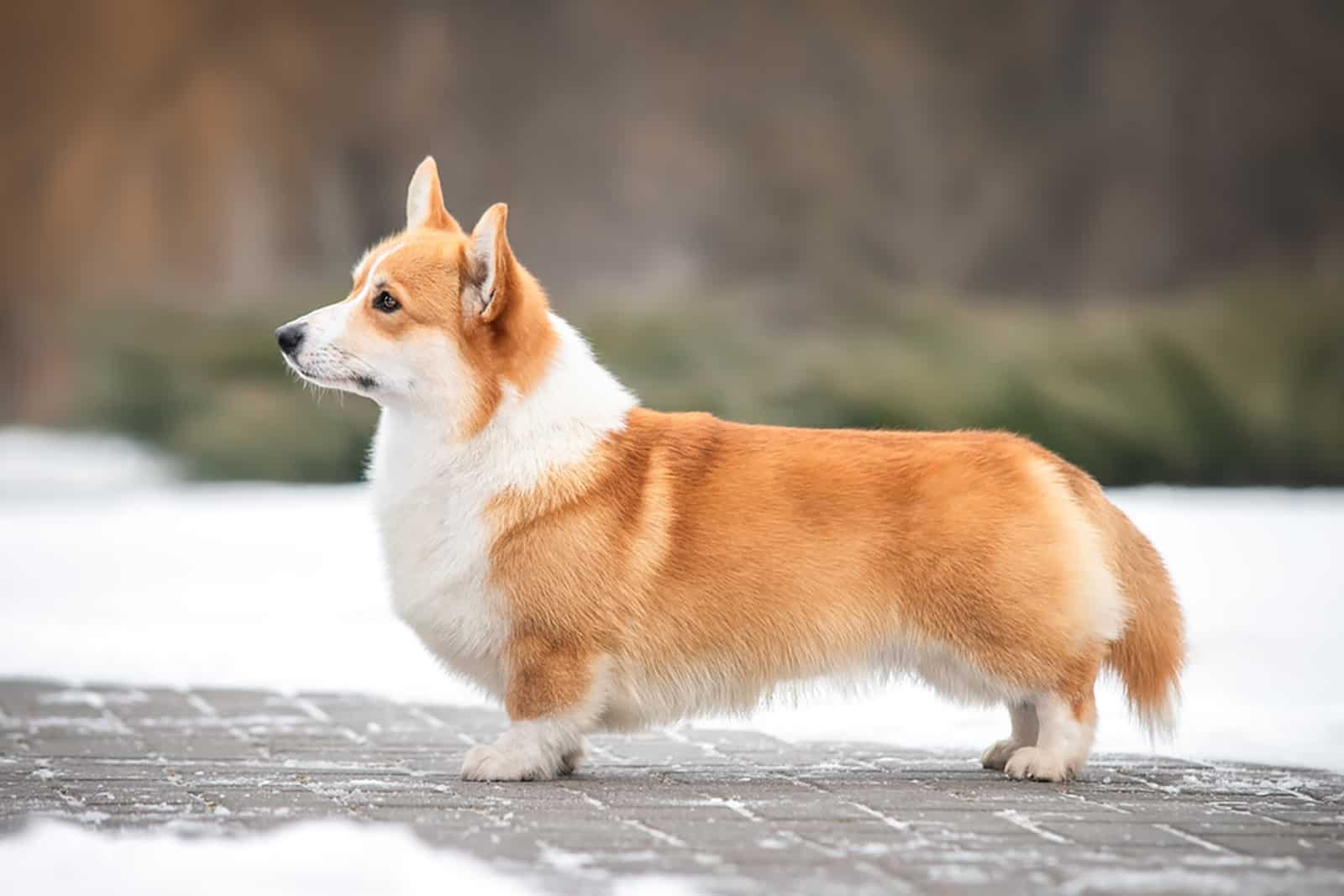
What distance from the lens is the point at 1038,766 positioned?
397 cm

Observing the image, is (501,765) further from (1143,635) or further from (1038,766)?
(1143,635)

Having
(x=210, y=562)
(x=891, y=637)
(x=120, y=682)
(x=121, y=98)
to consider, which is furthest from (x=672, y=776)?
(x=121, y=98)

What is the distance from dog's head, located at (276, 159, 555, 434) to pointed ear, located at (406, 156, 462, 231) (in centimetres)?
30

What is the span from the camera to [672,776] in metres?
4.05

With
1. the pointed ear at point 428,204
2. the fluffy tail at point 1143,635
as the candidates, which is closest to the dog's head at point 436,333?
the pointed ear at point 428,204

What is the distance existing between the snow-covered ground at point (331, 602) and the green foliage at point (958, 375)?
393mm

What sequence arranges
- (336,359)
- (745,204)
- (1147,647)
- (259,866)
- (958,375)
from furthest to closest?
(745,204) → (958,375) → (1147,647) → (336,359) → (259,866)

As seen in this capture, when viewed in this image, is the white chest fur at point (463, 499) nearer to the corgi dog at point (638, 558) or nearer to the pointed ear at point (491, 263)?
the corgi dog at point (638, 558)

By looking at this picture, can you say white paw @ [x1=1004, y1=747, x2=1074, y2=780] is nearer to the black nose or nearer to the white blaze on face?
the white blaze on face

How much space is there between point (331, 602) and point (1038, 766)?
496 cm

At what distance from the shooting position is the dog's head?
3.90m

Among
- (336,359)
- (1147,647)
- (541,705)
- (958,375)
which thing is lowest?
(541,705)

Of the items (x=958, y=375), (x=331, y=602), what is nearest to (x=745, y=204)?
(x=958, y=375)


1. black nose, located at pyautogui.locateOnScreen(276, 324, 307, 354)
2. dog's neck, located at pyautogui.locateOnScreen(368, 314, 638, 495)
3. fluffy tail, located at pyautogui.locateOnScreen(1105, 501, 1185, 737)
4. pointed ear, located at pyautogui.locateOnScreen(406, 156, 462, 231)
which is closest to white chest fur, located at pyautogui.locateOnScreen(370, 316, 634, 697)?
dog's neck, located at pyautogui.locateOnScreen(368, 314, 638, 495)
